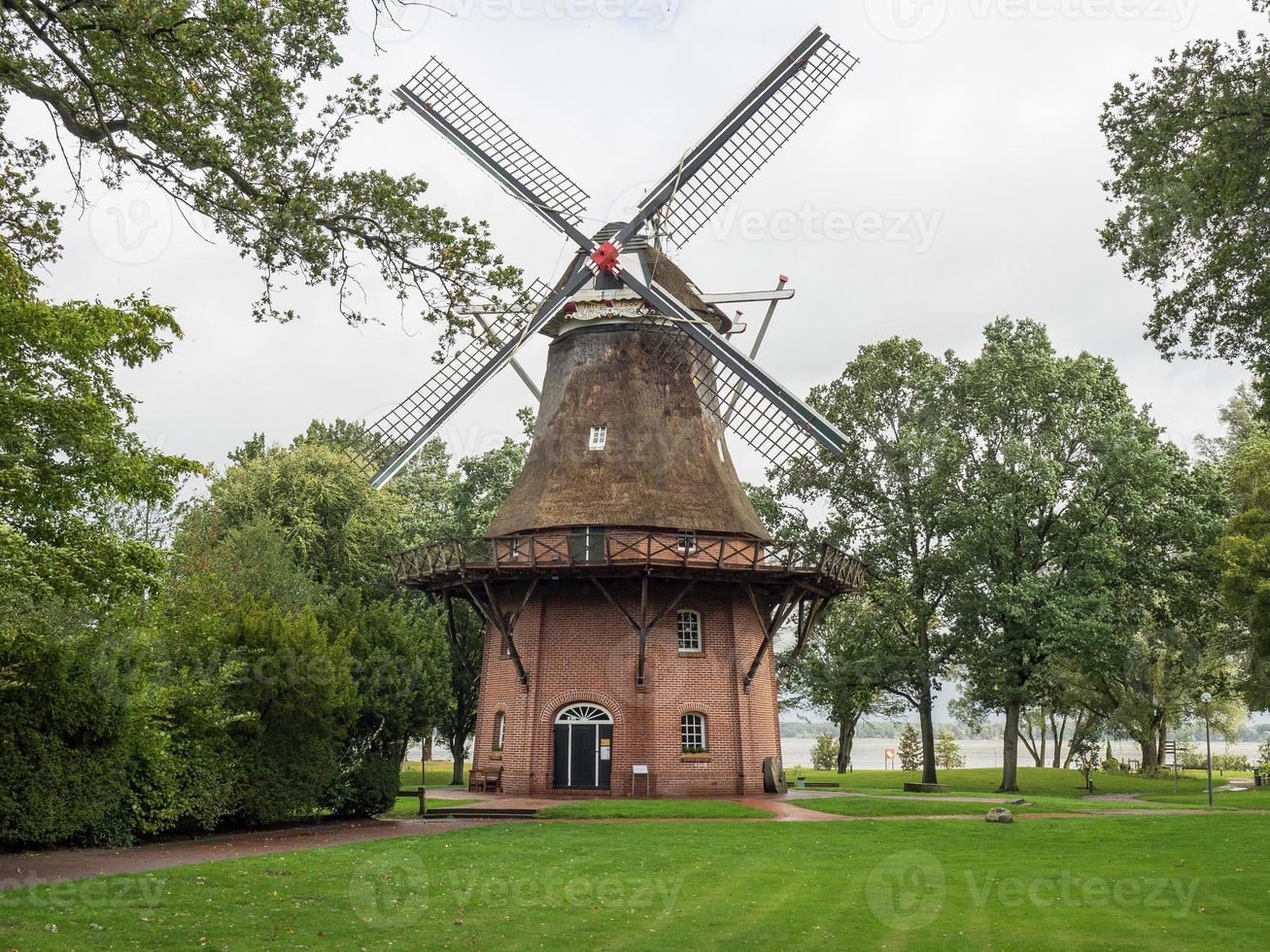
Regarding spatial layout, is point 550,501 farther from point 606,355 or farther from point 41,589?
point 41,589

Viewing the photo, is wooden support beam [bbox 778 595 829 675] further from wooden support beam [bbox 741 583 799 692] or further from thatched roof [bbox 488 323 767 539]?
thatched roof [bbox 488 323 767 539]

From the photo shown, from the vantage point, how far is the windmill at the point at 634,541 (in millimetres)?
28094

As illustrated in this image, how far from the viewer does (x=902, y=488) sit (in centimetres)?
3700

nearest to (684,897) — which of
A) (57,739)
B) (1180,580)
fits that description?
(57,739)

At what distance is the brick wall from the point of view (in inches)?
1104

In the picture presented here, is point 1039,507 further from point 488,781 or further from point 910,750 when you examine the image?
point 910,750

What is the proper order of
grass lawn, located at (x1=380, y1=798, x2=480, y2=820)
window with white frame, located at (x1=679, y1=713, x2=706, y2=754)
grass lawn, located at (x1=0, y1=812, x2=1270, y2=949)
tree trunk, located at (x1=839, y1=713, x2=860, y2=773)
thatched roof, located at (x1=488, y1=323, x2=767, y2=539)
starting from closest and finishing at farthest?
1. grass lawn, located at (x1=0, y1=812, x2=1270, y2=949)
2. grass lawn, located at (x1=380, y1=798, x2=480, y2=820)
3. window with white frame, located at (x1=679, y1=713, x2=706, y2=754)
4. thatched roof, located at (x1=488, y1=323, x2=767, y2=539)
5. tree trunk, located at (x1=839, y1=713, x2=860, y2=773)

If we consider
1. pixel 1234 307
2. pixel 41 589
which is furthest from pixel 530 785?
pixel 1234 307

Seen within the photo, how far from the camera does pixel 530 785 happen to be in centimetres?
2812

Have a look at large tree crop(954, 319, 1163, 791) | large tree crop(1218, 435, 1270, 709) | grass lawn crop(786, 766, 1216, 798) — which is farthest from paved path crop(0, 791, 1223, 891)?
grass lawn crop(786, 766, 1216, 798)

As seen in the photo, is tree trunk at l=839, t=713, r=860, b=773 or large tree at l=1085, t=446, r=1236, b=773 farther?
tree trunk at l=839, t=713, r=860, b=773

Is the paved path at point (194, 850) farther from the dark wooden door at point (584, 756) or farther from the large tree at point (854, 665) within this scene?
the large tree at point (854, 665)

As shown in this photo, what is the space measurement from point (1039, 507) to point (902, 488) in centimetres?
425

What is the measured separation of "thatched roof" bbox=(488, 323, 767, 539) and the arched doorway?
15.5 ft
